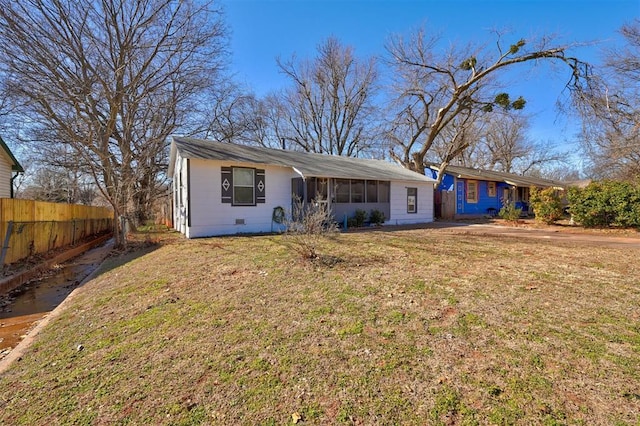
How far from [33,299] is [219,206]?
6.18 metres

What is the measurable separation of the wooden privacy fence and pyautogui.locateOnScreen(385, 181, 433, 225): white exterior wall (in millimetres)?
12859

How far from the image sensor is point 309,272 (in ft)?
18.1

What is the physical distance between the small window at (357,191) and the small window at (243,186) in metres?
4.65

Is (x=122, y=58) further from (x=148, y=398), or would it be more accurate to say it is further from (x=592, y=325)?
(x=592, y=325)

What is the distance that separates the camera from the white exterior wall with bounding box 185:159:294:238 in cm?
1122

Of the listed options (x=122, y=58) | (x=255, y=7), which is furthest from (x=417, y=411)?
(x=122, y=58)

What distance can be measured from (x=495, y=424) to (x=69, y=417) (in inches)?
115

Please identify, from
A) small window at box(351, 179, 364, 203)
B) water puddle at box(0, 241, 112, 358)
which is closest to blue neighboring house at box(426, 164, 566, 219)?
small window at box(351, 179, 364, 203)

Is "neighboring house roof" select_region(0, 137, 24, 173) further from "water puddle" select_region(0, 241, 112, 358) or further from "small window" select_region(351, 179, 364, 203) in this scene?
"small window" select_region(351, 179, 364, 203)

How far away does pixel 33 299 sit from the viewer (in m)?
6.07

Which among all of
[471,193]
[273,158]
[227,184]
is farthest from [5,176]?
[471,193]

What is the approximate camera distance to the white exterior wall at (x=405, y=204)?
1599 centimetres

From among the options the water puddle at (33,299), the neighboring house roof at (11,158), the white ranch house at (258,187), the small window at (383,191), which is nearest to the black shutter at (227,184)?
the white ranch house at (258,187)

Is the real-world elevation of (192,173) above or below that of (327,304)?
above
